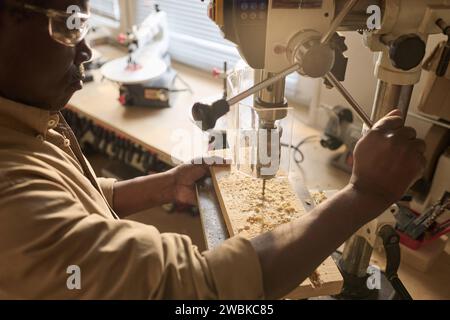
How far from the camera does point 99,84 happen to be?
6.24ft

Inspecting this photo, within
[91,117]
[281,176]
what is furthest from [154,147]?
[281,176]

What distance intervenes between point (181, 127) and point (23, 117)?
0.91 meters

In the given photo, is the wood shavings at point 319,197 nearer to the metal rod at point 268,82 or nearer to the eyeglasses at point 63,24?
the metal rod at point 268,82

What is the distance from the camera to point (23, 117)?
2.28 ft

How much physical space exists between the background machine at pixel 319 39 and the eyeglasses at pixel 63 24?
217 mm

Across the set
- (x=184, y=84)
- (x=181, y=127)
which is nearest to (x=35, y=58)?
(x=181, y=127)

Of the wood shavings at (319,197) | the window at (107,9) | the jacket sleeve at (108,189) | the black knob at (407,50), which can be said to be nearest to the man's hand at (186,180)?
the jacket sleeve at (108,189)

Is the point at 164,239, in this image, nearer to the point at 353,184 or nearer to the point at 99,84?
the point at 353,184

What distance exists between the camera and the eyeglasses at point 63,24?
629mm

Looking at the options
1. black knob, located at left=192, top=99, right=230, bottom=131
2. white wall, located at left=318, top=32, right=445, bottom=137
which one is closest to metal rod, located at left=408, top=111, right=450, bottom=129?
white wall, located at left=318, top=32, right=445, bottom=137

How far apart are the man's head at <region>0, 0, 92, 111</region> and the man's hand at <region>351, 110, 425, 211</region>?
19.7 inches

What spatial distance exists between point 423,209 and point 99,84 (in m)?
1.37

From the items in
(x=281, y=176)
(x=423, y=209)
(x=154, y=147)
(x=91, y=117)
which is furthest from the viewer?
(x=91, y=117)
